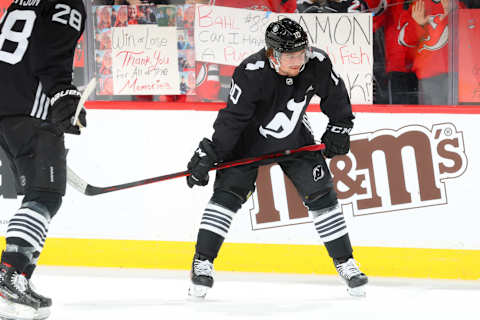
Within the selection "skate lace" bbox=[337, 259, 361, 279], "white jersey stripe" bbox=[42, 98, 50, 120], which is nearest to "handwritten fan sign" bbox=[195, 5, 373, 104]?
"skate lace" bbox=[337, 259, 361, 279]

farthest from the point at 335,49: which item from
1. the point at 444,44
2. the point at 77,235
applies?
the point at 77,235

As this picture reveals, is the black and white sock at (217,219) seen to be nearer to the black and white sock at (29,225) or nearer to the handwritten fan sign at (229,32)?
the black and white sock at (29,225)

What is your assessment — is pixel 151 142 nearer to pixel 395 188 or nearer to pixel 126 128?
pixel 126 128

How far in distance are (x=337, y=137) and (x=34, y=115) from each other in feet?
3.88

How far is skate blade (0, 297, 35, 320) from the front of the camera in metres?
2.54

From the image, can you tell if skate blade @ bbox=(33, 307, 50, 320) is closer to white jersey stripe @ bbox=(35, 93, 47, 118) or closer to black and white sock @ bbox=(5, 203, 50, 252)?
black and white sock @ bbox=(5, 203, 50, 252)

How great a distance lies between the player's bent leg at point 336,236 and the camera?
3.06 metres

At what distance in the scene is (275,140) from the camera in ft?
10.0

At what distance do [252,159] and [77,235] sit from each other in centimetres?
119

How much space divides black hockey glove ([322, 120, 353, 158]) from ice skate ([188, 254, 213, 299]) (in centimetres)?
68

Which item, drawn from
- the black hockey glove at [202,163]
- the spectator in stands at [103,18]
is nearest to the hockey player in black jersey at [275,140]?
the black hockey glove at [202,163]

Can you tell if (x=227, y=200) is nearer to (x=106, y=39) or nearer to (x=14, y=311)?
(x=14, y=311)

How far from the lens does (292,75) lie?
291 cm

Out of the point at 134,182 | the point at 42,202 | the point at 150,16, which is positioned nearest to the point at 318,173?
the point at 134,182
